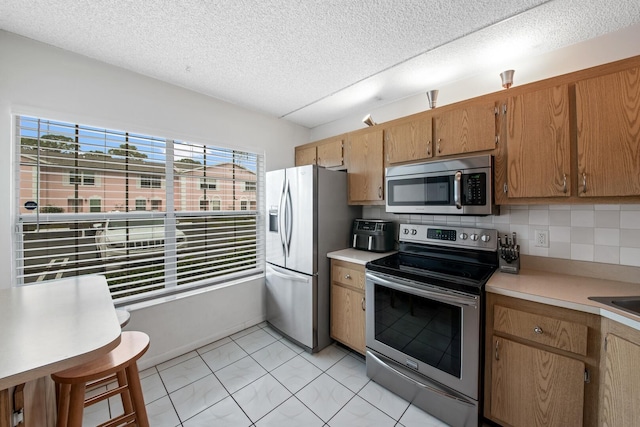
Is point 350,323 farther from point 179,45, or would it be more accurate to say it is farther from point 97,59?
point 97,59

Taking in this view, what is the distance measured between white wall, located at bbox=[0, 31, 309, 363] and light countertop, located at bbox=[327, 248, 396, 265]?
3.40 feet

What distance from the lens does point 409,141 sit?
2.13 meters

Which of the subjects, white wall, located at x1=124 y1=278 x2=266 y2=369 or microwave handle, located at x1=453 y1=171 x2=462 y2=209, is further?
white wall, located at x1=124 y1=278 x2=266 y2=369

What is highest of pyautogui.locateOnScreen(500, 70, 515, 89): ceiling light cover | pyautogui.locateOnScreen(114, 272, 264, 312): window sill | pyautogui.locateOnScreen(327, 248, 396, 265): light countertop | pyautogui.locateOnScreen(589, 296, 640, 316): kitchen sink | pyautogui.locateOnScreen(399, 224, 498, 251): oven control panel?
pyautogui.locateOnScreen(500, 70, 515, 89): ceiling light cover

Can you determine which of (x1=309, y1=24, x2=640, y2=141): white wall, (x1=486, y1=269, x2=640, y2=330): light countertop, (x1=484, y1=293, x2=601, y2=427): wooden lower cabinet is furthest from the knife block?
(x1=309, y1=24, x2=640, y2=141): white wall

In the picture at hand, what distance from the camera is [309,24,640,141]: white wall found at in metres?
1.55

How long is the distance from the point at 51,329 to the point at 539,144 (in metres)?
2.50

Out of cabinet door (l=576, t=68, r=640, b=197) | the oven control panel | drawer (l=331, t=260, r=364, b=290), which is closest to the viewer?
cabinet door (l=576, t=68, r=640, b=197)

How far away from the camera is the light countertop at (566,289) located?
3.73 feet

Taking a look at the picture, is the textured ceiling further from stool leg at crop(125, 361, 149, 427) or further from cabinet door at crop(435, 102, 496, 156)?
stool leg at crop(125, 361, 149, 427)

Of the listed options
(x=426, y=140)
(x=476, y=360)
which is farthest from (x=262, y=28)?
(x=476, y=360)

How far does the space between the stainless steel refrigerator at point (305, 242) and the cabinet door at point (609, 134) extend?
5.60ft

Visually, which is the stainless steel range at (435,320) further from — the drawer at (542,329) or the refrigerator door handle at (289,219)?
the refrigerator door handle at (289,219)

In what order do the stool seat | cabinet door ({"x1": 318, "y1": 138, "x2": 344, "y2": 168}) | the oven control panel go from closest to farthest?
the stool seat < the oven control panel < cabinet door ({"x1": 318, "y1": 138, "x2": 344, "y2": 168})
